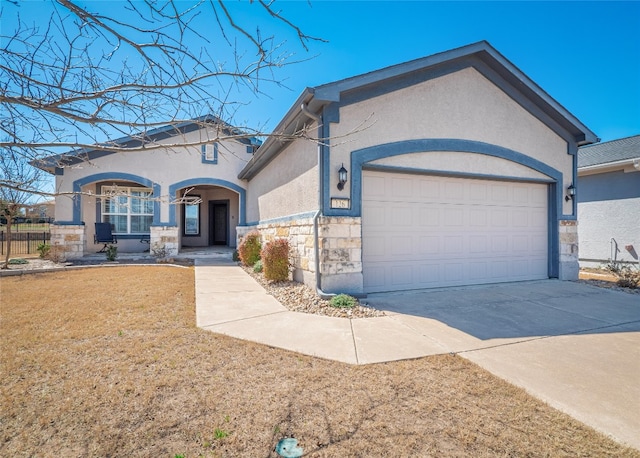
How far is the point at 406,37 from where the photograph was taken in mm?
6195

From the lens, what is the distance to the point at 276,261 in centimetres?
708

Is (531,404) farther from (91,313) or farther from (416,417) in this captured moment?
(91,313)

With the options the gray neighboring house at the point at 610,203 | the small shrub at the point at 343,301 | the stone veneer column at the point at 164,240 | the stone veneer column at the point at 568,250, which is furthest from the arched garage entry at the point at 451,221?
the stone veneer column at the point at 164,240

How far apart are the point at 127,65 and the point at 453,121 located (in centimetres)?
630

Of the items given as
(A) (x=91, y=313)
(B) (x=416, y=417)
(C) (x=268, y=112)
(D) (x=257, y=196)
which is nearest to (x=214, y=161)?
(D) (x=257, y=196)

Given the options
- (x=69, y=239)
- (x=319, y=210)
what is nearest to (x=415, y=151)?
(x=319, y=210)

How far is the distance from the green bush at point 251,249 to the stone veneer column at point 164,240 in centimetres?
377

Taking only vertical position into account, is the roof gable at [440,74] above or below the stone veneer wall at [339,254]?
above

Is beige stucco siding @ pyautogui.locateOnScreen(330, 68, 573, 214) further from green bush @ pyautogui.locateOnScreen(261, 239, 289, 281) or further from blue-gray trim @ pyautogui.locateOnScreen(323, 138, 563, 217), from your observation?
green bush @ pyautogui.locateOnScreen(261, 239, 289, 281)

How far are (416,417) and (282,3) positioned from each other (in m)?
3.40

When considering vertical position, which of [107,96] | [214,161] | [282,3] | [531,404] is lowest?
[531,404]

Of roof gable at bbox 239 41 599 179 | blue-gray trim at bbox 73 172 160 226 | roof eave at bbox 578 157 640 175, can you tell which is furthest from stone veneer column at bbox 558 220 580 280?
blue-gray trim at bbox 73 172 160 226

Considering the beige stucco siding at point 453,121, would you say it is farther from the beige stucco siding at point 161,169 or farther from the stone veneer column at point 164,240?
the stone veneer column at point 164,240

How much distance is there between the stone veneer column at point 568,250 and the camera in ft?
26.5
